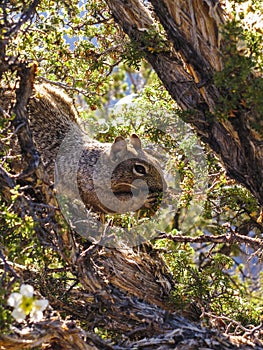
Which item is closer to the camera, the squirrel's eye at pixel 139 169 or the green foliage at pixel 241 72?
the green foliage at pixel 241 72

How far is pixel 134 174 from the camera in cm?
420

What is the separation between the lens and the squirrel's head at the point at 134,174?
4113 millimetres

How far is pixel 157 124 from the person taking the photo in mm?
4477

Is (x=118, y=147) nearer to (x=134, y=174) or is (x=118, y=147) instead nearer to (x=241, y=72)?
(x=134, y=174)

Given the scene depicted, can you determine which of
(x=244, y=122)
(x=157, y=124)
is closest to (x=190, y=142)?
(x=157, y=124)

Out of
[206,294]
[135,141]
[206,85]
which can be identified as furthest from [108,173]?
[206,85]

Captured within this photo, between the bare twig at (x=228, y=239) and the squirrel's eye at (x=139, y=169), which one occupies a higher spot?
the squirrel's eye at (x=139, y=169)

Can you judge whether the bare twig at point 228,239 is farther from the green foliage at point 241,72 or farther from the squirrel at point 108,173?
the green foliage at point 241,72

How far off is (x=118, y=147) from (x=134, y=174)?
23 cm

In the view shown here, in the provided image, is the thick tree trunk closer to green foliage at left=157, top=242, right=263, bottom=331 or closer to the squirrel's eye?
green foliage at left=157, top=242, right=263, bottom=331

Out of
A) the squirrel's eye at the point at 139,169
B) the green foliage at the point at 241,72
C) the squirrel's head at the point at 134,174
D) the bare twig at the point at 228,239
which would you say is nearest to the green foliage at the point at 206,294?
the bare twig at the point at 228,239

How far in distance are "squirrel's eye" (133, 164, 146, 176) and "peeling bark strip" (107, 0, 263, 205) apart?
1.21m

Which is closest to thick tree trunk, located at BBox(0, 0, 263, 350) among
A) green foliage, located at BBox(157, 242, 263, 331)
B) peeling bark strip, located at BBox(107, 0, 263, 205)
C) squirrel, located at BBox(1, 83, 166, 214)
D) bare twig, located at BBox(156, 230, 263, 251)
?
peeling bark strip, located at BBox(107, 0, 263, 205)

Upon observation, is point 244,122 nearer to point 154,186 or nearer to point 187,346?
point 187,346
